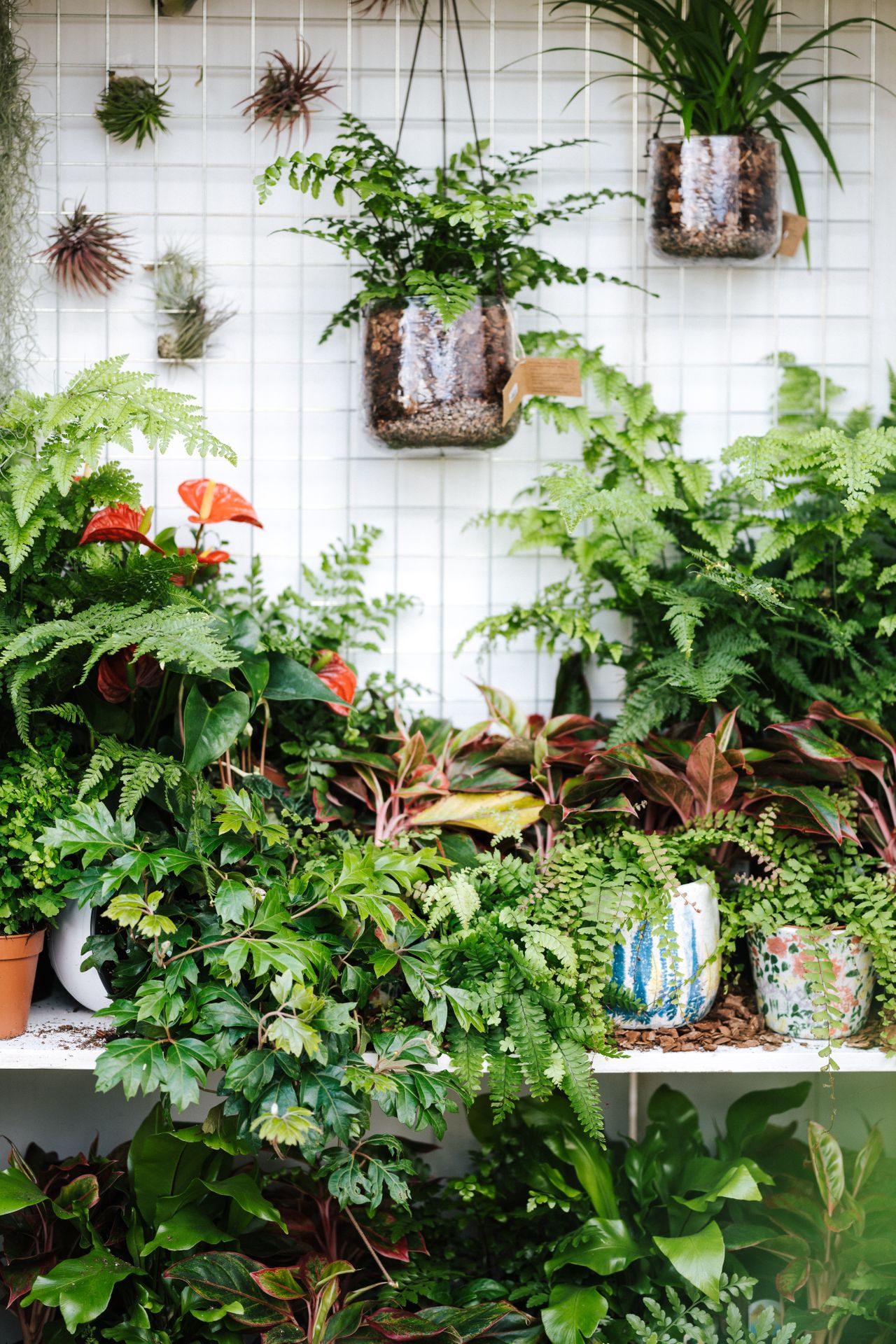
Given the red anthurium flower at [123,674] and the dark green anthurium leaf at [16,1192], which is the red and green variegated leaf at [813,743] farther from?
the dark green anthurium leaf at [16,1192]

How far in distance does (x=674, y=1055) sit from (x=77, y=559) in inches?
48.3

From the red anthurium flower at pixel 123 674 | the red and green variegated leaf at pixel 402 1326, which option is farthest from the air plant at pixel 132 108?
the red and green variegated leaf at pixel 402 1326

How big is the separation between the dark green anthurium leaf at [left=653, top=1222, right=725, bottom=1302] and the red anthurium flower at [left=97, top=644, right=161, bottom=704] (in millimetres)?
1197

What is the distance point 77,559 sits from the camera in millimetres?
1588

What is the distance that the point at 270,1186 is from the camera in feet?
6.05

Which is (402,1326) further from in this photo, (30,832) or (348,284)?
(348,284)

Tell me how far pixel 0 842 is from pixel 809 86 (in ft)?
7.05

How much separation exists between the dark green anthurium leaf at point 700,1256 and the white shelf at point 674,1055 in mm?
261

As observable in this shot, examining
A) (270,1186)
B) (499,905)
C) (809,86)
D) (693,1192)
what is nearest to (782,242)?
(809,86)

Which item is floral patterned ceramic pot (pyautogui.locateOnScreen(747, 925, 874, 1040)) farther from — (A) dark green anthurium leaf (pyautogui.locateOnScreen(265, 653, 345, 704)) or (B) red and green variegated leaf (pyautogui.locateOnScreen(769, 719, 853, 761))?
(A) dark green anthurium leaf (pyautogui.locateOnScreen(265, 653, 345, 704))

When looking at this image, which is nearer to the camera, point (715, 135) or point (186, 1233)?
point (186, 1233)

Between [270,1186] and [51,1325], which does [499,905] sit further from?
[51,1325]

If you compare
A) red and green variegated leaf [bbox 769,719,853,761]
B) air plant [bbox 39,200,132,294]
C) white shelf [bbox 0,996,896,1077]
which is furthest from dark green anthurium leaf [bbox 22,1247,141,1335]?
air plant [bbox 39,200,132,294]

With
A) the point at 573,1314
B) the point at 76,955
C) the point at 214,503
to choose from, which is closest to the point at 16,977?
the point at 76,955
